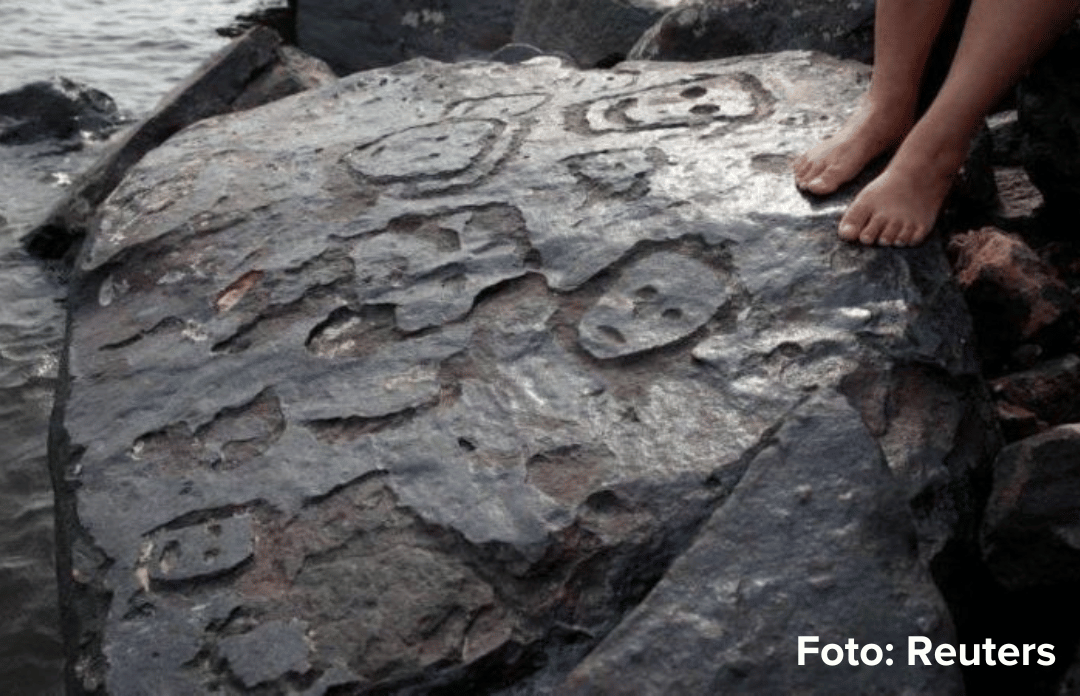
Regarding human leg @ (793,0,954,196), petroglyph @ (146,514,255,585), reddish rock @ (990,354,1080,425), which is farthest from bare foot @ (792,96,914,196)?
petroglyph @ (146,514,255,585)

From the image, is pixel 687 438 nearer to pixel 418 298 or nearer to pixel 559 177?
pixel 418 298

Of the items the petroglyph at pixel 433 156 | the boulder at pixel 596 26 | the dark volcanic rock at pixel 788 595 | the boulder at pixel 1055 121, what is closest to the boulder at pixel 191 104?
the boulder at pixel 596 26

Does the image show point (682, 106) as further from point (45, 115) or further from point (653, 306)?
point (45, 115)

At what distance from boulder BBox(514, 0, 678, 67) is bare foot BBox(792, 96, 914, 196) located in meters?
2.22

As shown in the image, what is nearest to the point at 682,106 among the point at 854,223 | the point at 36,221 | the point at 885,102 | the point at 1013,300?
the point at 885,102

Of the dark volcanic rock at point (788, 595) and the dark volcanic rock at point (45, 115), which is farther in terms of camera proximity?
the dark volcanic rock at point (45, 115)

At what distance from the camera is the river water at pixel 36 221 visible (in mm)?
2369

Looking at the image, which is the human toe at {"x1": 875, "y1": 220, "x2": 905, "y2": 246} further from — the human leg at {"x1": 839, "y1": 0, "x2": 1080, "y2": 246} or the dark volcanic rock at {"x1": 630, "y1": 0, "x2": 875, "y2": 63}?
the dark volcanic rock at {"x1": 630, "y1": 0, "x2": 875, "y2": 63}

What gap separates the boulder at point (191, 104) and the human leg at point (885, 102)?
2.49 metres

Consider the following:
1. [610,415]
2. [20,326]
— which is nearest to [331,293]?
[610,415]

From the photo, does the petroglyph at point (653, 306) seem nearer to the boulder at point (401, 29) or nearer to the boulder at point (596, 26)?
the boulder at point (596, 26)

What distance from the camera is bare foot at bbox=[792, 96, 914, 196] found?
2287 millimetres

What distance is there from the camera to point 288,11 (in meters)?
6.83

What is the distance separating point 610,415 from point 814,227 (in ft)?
2.06
